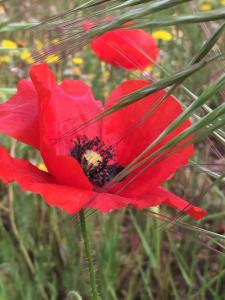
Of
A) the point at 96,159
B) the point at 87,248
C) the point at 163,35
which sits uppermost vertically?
the point at 163,35

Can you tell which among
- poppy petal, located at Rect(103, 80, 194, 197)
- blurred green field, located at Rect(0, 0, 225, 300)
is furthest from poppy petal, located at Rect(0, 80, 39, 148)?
blurred green field, located at Rect(0, 0, 225, 300)

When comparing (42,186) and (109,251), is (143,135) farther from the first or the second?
(109,251)

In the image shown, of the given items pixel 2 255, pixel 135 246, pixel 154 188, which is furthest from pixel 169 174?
pixel 135 246

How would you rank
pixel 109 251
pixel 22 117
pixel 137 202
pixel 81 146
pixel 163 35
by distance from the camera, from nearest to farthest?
pixel 137 202, pixel 22 117, pixel 81 146, pixel 109 251, pixel 163 35

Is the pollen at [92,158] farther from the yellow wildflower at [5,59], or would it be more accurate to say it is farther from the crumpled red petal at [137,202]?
the yellow wildflower at [5,59]

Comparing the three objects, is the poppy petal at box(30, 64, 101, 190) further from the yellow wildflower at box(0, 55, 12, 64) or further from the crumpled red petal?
the yellow wildflower at box(0, 55, 12, 64)

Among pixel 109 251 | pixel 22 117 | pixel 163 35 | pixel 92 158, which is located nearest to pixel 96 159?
pixel 92 158
